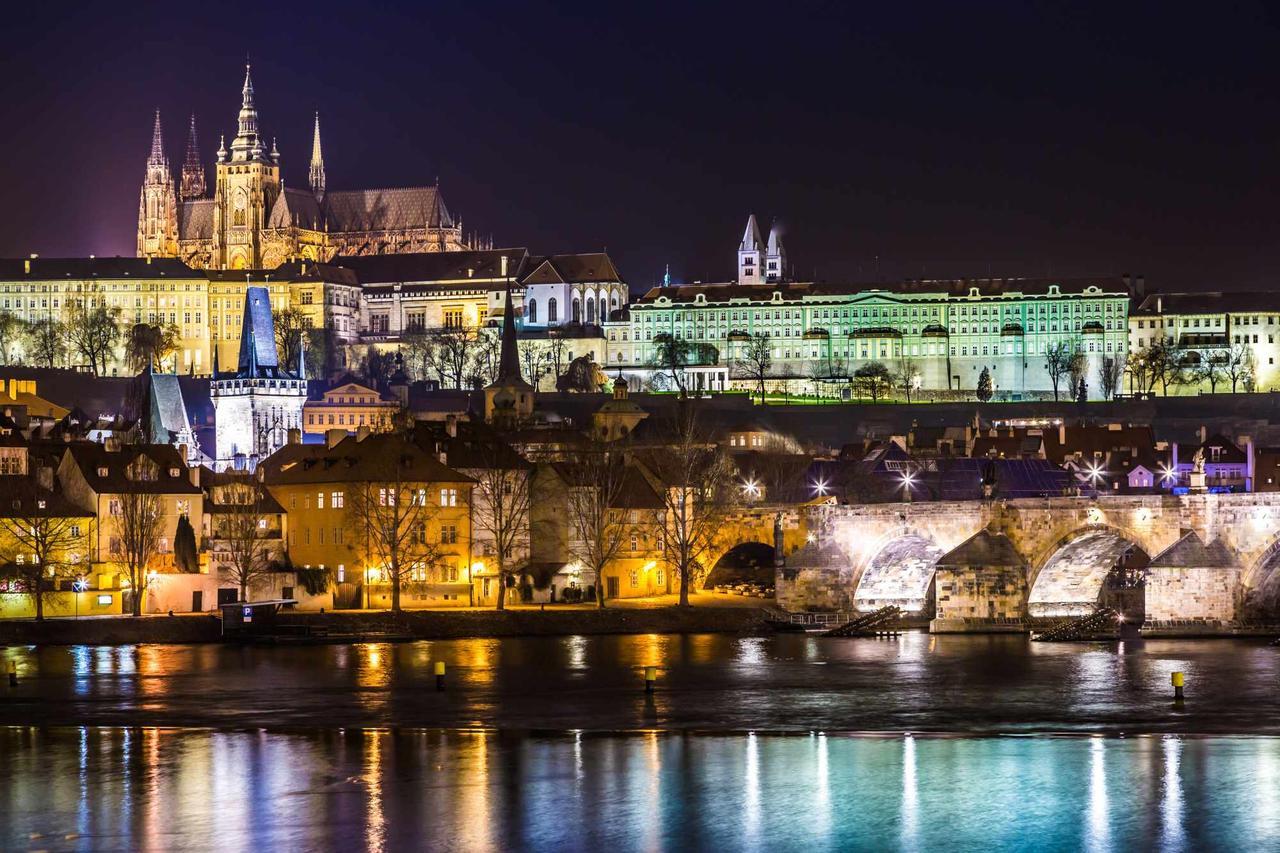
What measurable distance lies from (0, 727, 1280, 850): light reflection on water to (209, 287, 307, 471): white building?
8258 cm

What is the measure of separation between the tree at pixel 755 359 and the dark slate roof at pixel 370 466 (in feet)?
358

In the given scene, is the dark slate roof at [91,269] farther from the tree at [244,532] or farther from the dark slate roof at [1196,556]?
the dark slate roof at [1196,556]

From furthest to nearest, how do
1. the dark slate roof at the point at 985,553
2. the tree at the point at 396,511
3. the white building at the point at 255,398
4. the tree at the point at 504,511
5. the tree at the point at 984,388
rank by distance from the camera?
1. the tree at the point at 984,388
2. the white building at the point at 255,398
3. the tree at the point at 504,511
4. the tree at the point at 396,511
5. the dark slate roof at the point at 985,553

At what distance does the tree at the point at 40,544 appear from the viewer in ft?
184

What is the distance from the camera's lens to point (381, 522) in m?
60.3

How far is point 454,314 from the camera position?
192 meters

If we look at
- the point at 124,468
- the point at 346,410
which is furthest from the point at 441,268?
the point at 124,468

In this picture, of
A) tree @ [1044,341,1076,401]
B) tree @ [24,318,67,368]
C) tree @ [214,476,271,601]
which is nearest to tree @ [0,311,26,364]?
tree @ [24,318,67,368]

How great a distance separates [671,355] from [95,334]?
138 feet

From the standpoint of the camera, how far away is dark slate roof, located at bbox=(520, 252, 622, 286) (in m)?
Answer: 190

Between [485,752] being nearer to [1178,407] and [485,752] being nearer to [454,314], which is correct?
[1178,407]

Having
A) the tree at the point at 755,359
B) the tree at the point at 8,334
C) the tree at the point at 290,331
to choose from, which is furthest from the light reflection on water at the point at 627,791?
the tree at the point at 755,359

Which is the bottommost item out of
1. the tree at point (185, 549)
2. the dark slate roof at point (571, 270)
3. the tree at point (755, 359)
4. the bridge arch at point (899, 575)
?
the bridge arch at point (899, 575)

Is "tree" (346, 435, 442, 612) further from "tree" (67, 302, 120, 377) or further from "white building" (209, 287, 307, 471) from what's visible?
"tree" (67, 302, 120, 377)
